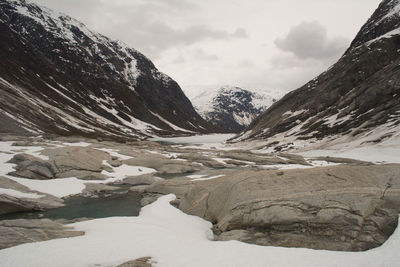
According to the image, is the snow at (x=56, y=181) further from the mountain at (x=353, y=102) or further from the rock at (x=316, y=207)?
the mountain at (x=353, y=102)

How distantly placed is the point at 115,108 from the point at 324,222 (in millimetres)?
192658

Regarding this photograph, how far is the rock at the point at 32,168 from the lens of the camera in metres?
29.6

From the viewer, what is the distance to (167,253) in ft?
37.8

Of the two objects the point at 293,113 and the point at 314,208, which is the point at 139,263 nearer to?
the point at 314,208

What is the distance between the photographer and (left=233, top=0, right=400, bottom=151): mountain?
209ft

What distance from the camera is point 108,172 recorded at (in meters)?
37.8

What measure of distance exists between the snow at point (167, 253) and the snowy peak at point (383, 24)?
111319 mm

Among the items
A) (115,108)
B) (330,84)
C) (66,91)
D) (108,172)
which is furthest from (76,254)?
(115,108)

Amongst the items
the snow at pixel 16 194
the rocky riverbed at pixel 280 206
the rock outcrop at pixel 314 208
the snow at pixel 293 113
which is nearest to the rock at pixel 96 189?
A: the rocky riverbed at pixel 280 206

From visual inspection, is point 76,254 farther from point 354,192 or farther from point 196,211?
point 354,192

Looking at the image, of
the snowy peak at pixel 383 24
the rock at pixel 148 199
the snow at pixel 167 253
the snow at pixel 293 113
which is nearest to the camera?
the snow at pixel 167 253

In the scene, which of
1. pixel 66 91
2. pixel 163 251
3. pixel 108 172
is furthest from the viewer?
pixel 66 91

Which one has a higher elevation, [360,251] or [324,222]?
[324,222]

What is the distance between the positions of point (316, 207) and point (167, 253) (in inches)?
313
